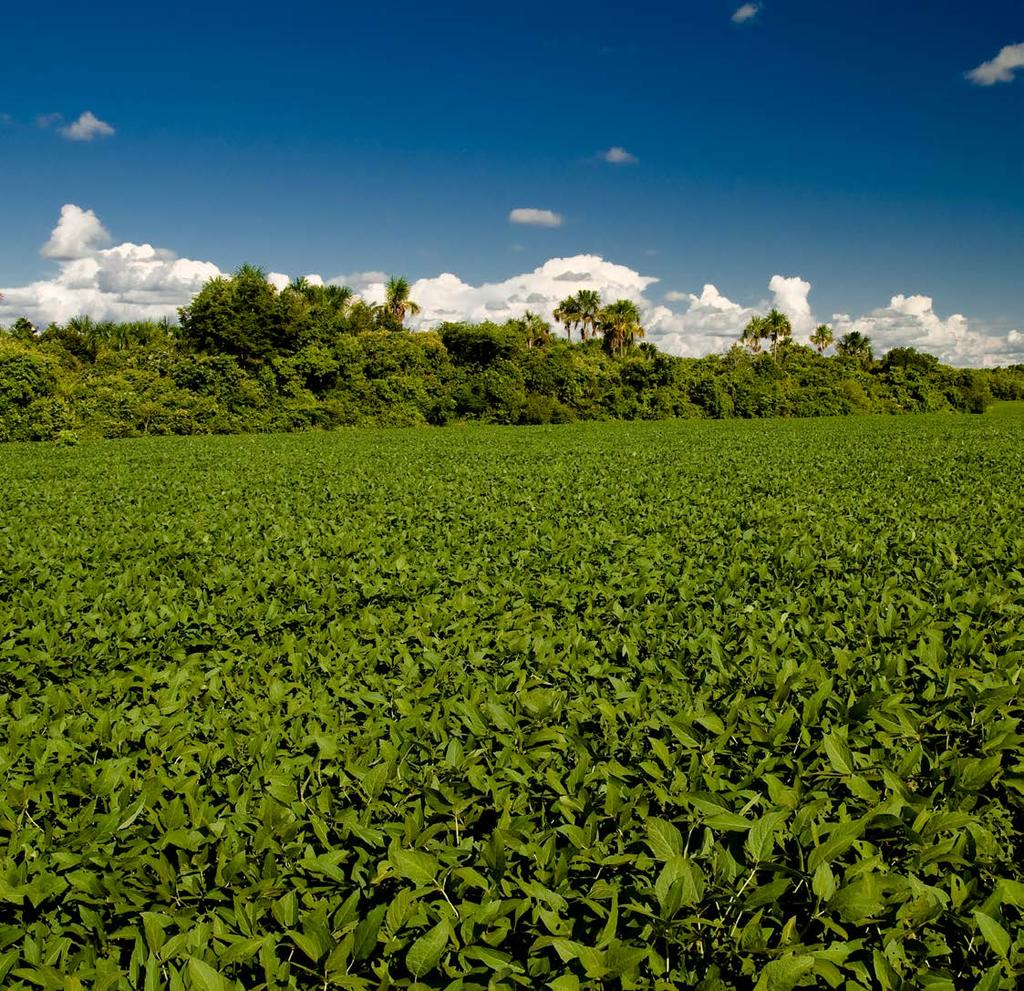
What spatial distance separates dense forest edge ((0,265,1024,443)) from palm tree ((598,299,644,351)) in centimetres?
674

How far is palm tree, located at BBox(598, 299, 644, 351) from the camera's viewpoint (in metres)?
71.6

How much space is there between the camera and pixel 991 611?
431 cm

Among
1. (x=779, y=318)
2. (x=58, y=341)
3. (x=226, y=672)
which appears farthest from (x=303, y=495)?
(x=779, y=318)

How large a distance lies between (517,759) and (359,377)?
4278 centimetres

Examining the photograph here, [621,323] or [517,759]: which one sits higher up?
[621,323]

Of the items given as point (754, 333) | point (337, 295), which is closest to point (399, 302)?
point (337, 295)

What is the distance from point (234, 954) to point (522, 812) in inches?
→ 41.3

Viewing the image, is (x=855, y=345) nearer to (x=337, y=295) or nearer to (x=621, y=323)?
(x=621, y=323)

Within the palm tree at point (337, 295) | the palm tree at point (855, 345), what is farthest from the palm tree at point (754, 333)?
the palm tree at point (337, 295)

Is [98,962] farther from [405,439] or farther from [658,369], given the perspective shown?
[658,369]

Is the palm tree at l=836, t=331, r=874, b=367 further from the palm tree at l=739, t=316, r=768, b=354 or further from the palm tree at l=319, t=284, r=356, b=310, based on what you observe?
the palm tree at l=319, t=284, r=356, b=310

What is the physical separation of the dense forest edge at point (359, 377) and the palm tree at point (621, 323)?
674 centimetres

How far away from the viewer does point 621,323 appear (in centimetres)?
7162

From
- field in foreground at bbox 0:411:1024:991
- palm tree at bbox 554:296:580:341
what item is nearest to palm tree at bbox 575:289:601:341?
palm tree at bbox 554:296:580:341
